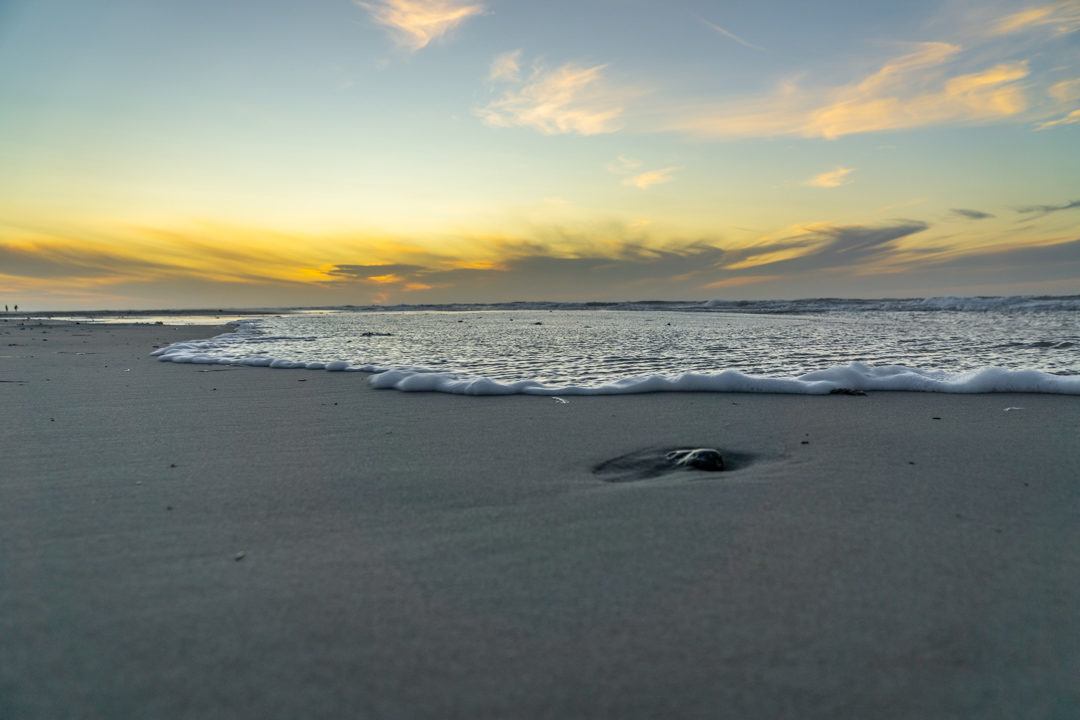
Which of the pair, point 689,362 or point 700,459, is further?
point 689,362

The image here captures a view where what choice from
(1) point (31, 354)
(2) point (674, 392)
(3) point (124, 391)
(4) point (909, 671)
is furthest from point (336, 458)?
(1) point (31, 354)

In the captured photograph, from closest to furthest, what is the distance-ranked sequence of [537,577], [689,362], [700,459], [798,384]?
[537,577] → [700,459] → [798,384] → [689,362]

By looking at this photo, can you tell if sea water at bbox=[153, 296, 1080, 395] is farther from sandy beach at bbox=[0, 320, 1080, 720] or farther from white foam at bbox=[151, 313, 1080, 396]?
sandy beach at bbox=[0, 320, 1080, 720]

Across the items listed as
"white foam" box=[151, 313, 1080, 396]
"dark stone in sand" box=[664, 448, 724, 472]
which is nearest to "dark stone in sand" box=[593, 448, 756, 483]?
"dark stone in sand" box=[664, 448, 724, 472]

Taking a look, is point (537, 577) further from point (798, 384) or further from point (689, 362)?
point (689, 362)

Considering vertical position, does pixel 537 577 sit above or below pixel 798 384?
below

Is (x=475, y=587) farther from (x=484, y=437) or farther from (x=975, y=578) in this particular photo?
(x=484, y=437)

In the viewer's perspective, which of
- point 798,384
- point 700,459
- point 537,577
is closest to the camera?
point 537,577

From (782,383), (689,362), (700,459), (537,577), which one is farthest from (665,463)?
(689,362)

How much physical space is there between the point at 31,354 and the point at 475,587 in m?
8.95

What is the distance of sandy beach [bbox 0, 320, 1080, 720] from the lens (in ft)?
3.65

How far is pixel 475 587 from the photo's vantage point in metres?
1.46

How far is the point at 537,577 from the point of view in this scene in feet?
4.95

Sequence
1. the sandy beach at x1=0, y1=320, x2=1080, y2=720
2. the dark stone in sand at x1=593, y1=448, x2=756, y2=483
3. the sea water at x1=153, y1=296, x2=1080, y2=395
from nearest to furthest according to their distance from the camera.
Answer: the sandy beach at x1=0, y1=320, x2=1080, y2=720 → the dark stone in sand at x1=593, y1=448, x2=756, y2=483 → the sea water at x1=153, y1=296, x2=1080, y2=395
